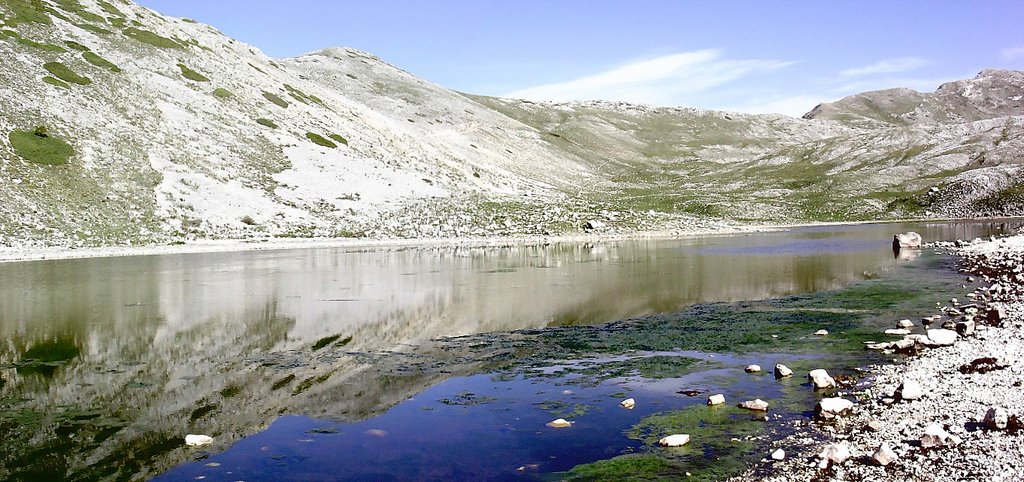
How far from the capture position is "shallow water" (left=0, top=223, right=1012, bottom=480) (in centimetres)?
1389

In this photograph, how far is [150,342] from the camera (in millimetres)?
25156

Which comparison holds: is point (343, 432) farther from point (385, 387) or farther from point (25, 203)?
point (25, 203)

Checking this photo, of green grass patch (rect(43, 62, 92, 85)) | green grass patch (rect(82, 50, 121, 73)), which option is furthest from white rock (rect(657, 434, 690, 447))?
green grass patch (rect(82, 50, 121, 73))

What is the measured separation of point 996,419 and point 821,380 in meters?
4.58

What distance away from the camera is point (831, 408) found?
1489 cm

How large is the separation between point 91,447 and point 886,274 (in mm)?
43038

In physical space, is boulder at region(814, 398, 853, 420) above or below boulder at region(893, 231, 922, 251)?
below

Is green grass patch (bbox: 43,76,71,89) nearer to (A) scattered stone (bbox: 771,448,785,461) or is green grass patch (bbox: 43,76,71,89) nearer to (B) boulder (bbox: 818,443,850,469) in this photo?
(A) scattered stone (bbox: 771,448,785,461)

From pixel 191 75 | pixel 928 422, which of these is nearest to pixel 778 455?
pixel 928 422

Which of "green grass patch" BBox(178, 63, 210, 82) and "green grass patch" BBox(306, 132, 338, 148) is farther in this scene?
"green grass patch" BBox(178, 63, 210, 82)

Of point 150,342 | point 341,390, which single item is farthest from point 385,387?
point 150,342

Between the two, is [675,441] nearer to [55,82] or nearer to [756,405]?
[756,405]

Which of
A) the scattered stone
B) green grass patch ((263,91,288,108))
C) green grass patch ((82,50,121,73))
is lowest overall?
the scattered stone

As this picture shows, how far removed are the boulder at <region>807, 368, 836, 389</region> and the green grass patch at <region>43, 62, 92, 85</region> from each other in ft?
329
